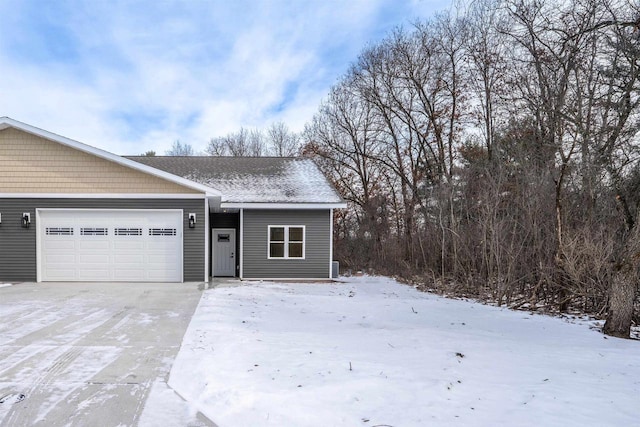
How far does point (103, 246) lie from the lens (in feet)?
36.2

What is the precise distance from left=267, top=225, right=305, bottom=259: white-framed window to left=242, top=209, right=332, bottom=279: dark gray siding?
134 millimetres

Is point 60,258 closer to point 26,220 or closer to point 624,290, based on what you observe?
point 26,220

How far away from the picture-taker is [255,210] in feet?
41.1

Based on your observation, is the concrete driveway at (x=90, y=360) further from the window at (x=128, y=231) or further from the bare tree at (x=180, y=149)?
the bare tree at (x=180, y=149)

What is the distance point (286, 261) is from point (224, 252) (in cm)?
260

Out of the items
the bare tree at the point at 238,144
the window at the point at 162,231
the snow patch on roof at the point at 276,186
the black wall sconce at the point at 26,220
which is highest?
the bare tree at the point at 238,144

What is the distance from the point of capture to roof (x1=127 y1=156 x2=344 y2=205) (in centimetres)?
1269

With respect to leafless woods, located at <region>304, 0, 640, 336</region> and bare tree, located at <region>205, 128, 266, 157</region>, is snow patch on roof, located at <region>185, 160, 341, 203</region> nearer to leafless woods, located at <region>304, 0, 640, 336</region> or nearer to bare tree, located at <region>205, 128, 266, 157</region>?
leafless woods, located at <region>304, 0, 640, 336</region>

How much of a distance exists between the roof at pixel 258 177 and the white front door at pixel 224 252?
159cm

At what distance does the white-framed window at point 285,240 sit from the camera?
12625 mm

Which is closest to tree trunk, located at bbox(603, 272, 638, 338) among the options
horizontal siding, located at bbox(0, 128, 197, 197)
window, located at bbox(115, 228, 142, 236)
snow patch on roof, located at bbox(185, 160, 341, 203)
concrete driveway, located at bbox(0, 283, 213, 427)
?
concrete driveway, located at bbox(0, 283, 213, 427)

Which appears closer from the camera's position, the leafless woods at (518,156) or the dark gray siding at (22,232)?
the leafless woods at (518,156)

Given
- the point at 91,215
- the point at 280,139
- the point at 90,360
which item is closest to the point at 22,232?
the point at 91,215

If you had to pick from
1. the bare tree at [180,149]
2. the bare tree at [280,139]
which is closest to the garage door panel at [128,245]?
the bare tree at [280,139]
